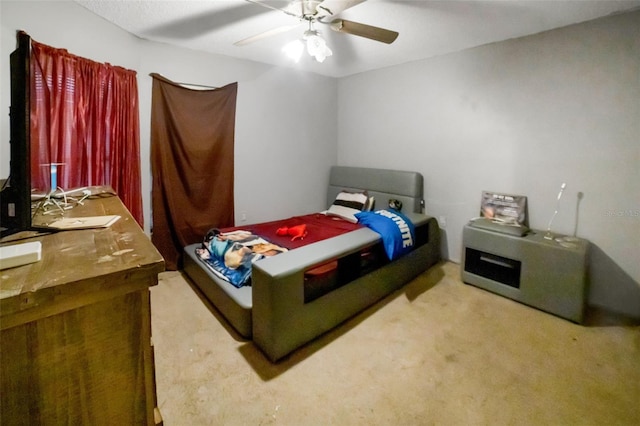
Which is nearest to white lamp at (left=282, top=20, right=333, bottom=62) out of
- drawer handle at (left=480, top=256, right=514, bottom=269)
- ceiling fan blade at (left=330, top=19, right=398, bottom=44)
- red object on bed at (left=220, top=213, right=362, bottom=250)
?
ceiling fan blade at (left=330, top=19, right=398, bottom=44)

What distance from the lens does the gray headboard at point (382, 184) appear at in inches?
143

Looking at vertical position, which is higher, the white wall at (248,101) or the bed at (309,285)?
the white wall at (248,101)

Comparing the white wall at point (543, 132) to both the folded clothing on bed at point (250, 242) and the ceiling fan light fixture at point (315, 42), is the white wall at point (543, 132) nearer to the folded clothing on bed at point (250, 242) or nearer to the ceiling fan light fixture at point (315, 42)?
the folded clothing on bed at point (250, 242)

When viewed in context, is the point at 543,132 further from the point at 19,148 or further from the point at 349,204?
the point at 19,148

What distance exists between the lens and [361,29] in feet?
6.39

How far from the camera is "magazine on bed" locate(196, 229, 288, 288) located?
2.39 meters

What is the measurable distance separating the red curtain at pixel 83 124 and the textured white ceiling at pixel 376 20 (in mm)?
466

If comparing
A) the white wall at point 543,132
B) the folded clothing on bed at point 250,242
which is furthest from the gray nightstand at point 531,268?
the folded clothing on bed at point 250,242

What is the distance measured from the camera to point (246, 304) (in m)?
2.13

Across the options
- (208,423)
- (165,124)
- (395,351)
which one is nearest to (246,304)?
(208,423)

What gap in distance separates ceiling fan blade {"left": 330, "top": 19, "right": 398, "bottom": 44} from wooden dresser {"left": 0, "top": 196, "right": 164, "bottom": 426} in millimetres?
1727

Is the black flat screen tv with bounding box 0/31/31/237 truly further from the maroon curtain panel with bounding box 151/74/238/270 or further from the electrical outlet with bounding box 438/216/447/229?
the electrical outlet with bounding box 438/216/447/229

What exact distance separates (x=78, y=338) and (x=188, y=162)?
9.22ft

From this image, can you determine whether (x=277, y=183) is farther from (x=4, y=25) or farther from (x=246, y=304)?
(x=4, y=25)
